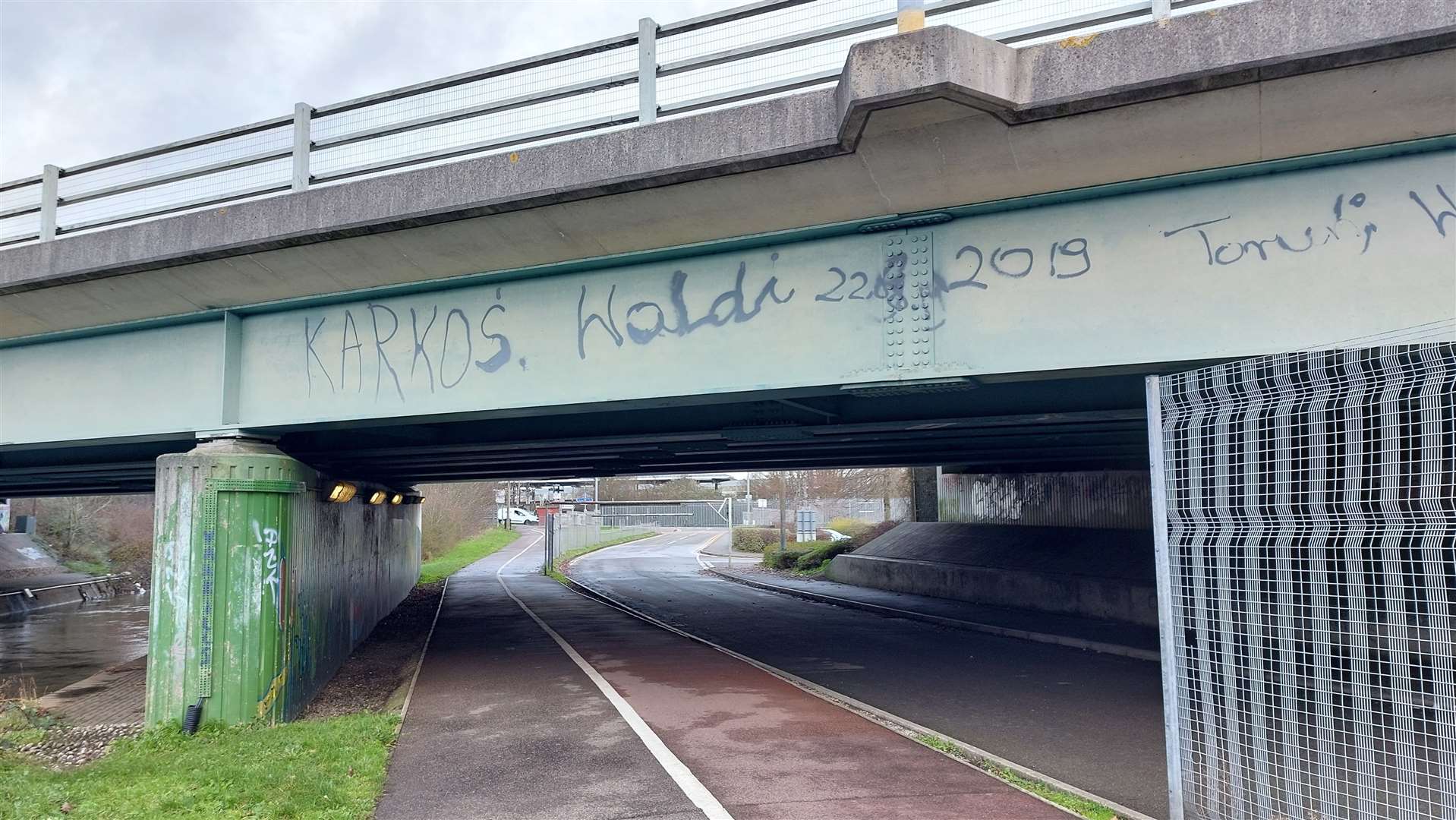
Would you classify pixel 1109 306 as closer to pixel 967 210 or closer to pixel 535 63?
pixel 967 210

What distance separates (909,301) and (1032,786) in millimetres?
3596

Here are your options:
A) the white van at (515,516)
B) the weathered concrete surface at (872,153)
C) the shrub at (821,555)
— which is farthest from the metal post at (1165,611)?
the white van at (515,516)

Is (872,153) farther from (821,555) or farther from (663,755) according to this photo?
(821,555)

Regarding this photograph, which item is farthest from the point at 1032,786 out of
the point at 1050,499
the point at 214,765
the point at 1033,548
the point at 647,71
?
the point at 1050,499

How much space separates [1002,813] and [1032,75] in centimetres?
468

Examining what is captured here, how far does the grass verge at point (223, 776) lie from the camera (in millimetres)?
6316

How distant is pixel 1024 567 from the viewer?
20781 millimetres

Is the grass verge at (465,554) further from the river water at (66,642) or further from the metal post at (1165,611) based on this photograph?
the metal post at (1165,611)

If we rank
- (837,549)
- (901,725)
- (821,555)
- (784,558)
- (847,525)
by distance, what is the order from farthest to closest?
1. (847,525)
2. (784,558)
3. (821,555)
4. (837,549)
5. (901,725)

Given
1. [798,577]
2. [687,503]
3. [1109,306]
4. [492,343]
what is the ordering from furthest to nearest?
1. [687,503]
2. [798,577]
3. [492,343]
4. [1109,306]

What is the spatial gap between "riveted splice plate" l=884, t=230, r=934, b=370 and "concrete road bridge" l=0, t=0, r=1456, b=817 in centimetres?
3

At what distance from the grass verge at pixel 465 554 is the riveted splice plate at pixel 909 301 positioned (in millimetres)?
31571

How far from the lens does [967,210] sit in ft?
23.9

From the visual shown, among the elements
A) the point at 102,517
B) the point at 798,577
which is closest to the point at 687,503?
the point at 102,517
